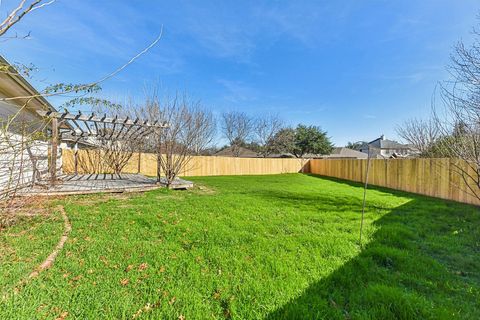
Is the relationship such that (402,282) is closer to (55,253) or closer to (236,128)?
(55,253)

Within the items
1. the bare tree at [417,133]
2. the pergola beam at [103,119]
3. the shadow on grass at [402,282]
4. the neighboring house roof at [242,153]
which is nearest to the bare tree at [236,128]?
the neighboring house roof at [242,153]

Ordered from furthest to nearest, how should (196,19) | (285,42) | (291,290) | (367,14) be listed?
(285,42) < (196,19) < (367,14) < (291,290)

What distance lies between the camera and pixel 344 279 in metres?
2.30

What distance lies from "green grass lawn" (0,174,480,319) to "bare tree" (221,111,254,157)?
2720 centimetres

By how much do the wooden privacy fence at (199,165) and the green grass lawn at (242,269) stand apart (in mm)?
9413

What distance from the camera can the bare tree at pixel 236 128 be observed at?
3078 cm

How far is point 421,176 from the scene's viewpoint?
848 cm

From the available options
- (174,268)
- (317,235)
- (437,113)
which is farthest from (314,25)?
(174,268)

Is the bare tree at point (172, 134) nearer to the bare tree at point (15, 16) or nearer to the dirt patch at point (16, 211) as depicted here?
the dirt patch at point (16, 211)

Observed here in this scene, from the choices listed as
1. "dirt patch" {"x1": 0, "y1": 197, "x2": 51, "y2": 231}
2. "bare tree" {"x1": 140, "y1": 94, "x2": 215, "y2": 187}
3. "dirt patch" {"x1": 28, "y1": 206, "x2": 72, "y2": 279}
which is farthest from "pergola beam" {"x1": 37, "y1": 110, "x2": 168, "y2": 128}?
"dirt patch" {"x1": 28, "y1": 206, "x2": 72, "y2": 279}

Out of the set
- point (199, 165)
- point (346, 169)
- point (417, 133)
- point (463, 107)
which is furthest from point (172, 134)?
point (417, 133)

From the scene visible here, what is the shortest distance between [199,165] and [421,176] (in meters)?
12.2

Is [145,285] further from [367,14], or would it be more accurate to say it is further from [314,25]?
[314,25]

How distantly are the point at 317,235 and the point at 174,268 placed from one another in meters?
2.22
